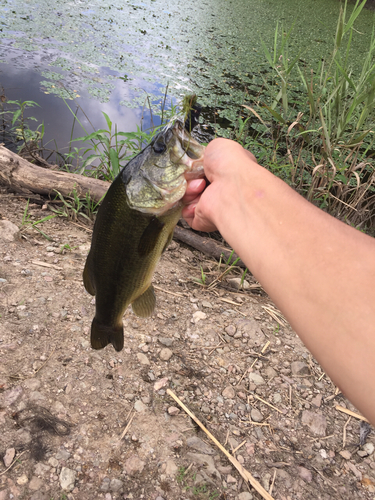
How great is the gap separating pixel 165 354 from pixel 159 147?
138 cm

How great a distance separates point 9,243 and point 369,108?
3.09 m

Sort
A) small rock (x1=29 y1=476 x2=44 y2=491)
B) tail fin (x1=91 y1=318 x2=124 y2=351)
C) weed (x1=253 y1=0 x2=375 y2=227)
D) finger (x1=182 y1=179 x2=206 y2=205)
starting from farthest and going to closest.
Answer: weed (x1=253 y1=0 x2=375 y2=227)
tail fin (x1=91 y1=318 x2=124 y2=351)
finger (x1=182 y1=179 x2=206 y2=205)
small rock (x1=29 y1=476 x2=44 y2=491)

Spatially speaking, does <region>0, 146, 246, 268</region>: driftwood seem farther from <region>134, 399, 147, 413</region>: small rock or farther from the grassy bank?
<region>134, 399, 147, 413</region>: small rock

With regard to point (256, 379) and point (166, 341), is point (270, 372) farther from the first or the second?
point (166, 341)

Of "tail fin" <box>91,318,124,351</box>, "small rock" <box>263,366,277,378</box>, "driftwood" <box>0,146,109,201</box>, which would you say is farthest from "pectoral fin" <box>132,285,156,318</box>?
"driftwood" <box>0,146,109,201</box>

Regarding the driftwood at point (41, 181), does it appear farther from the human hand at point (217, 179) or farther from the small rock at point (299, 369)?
the small rock at point (299, 369)

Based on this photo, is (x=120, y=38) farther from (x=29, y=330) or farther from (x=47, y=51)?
(x=29, y=330)

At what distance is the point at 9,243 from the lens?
288 centimetres

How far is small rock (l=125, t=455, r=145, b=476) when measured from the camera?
1764mm

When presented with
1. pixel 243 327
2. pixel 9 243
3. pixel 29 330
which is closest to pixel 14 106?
pixel 9 243

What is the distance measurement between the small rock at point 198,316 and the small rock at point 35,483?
4.56ft

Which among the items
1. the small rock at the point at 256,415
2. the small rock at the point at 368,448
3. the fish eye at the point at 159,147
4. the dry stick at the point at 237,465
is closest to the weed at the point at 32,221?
the fish eye at the point at 159,147

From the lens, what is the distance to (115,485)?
170cm

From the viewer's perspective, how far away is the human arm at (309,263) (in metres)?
0.98
